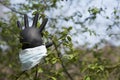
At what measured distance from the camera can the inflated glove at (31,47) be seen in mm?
2537

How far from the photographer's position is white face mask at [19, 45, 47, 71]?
2.53 m

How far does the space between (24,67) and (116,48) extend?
3350mm

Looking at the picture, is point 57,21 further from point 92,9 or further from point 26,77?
point 26,77

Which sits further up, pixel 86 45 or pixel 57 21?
pixel 57 21

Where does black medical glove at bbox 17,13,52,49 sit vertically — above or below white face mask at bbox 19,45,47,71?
above

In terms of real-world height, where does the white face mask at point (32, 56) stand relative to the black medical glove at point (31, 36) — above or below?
below

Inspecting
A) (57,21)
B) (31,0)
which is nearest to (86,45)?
(57,21)

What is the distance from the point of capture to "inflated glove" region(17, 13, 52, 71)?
2.54 metres

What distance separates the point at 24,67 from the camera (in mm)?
2582

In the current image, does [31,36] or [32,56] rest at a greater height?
[31,36]

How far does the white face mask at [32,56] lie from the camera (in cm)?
253

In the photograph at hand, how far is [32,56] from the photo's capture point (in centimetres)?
253

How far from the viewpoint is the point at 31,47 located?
2.61 m

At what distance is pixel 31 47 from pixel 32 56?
0.10m
